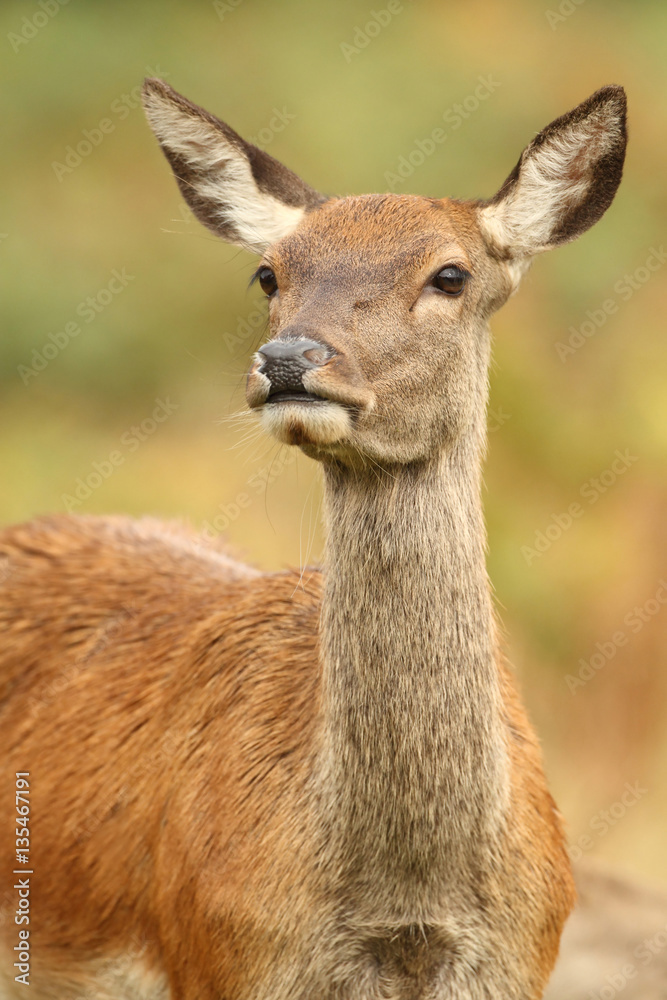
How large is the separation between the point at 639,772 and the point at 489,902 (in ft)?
19.4

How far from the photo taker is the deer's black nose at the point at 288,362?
391 cm

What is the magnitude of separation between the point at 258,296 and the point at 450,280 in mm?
8967

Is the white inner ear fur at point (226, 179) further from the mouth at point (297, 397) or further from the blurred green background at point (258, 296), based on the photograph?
the blurred green background at point (258, 296)

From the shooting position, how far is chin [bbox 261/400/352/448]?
Result: 3.93 meters

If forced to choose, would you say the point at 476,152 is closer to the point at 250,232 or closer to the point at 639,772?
the point at 639,772

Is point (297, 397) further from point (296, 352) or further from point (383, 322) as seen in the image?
point (383, 322)

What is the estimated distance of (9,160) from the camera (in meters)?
13.8

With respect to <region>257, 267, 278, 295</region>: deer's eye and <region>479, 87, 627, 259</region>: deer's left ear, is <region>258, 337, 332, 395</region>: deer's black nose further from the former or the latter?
<region>479, 87, 627, 259</region>: deer's left ear

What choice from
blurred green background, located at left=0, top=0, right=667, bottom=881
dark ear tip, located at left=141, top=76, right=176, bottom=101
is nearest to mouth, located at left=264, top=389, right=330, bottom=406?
dark ear tip, located at left=141, top=76, right=176, bottom=101

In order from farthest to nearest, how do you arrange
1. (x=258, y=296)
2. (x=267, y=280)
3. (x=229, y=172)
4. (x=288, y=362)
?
(x=258, y=296) < (x=229, y=172) < (x=267, y=280) < (x=288, y=362)

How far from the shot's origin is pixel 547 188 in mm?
4863

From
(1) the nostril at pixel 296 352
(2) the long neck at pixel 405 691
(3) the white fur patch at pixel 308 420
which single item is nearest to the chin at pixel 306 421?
(3) the white fur patch at pixel 308 420

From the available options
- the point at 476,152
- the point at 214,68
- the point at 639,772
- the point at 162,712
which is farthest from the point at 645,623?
the point at 214,68

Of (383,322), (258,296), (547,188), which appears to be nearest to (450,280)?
(383,322)
